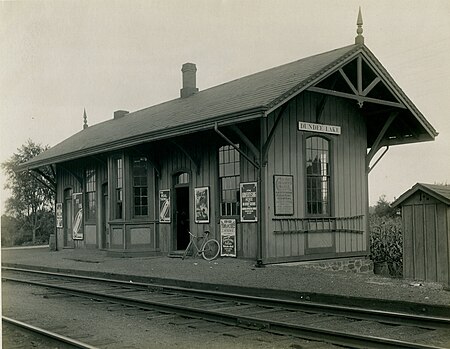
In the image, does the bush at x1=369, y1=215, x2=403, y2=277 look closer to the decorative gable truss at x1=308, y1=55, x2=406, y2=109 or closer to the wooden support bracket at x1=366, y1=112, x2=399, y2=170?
the wooden support bracket at x1=366, y1=112, x2=399, y2=170

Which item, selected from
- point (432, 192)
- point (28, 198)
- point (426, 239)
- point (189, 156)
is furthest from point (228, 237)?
point (28, 198)

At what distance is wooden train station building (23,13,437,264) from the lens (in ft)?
43.0

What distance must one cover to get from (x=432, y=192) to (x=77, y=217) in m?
14.7

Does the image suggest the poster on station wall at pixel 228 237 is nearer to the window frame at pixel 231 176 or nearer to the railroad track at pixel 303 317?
the window frame at pixel 231 176

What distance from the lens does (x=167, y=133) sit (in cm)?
1441

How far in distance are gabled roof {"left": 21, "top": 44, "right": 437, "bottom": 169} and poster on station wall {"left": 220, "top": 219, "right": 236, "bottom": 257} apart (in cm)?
257

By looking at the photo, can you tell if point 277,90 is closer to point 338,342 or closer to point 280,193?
point 280,193

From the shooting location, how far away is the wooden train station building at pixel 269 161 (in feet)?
43.0

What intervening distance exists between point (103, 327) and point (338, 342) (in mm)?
3155

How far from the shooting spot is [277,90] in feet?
41.2

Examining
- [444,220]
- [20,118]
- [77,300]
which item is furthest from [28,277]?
[444,220]

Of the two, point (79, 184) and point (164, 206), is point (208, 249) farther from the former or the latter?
point (79, 184)

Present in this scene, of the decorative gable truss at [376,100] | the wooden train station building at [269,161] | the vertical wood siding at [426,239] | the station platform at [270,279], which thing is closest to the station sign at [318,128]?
the wooden train station building at [269,161]

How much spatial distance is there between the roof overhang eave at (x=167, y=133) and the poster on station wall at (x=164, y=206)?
1851 millimetres
